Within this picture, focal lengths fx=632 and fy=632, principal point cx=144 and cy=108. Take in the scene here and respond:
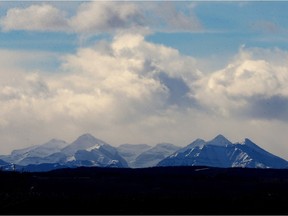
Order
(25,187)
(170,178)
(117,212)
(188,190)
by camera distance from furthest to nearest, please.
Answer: (170,178) → (188,190) → (25,187) → (117,212)

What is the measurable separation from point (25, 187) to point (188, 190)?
40356 mm

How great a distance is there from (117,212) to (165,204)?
15859mm

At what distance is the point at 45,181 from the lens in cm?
16275

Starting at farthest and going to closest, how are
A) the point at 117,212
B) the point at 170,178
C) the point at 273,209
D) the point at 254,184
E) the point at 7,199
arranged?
the point at 170,178 < the point at 254,184 < the point at 7,199 < the point at 273,209 < the point at 117,212

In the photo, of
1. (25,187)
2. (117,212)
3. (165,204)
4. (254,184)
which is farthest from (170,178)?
(117,212)

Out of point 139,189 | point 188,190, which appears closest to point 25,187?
point 139,189

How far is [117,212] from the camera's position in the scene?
95.8m

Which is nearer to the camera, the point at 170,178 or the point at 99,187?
the point at 99,187

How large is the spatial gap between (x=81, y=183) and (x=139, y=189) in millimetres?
18130

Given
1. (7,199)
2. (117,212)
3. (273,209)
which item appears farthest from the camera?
(7,199)

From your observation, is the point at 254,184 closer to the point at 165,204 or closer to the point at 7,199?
the point at 165,204

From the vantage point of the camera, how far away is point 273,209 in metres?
104

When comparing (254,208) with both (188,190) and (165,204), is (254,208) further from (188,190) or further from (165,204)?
(188,190)

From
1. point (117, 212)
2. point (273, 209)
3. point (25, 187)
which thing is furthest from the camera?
point (25, 187)
